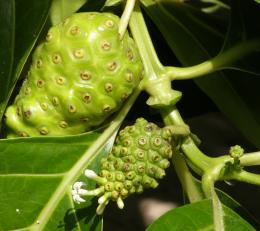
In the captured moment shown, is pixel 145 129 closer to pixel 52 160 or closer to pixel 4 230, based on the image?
pixel 52 160

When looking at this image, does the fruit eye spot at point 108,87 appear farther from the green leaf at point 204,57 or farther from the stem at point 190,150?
the green leaf at point 204,57

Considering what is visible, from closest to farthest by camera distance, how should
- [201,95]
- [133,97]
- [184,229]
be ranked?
[184,229], [133,97], [201,95]

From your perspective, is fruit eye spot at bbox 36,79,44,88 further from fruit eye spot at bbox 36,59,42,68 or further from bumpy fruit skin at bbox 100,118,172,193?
bumpy fruit skin at bbox 100,118,172,193

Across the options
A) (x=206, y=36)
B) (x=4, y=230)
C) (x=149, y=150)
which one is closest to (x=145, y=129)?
(x=149, y=150)

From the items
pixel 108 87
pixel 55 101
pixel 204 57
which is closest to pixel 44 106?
pixel 55 101

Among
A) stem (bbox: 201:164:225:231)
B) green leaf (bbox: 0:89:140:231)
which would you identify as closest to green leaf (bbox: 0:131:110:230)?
green leaf (bbox: 0:89:140:231)

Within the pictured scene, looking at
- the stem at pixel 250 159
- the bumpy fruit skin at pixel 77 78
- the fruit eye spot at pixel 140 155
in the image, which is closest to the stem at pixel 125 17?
the bumpy fruit skin at pixel 77 78

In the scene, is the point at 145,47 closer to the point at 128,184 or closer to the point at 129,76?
the point at 129,76
